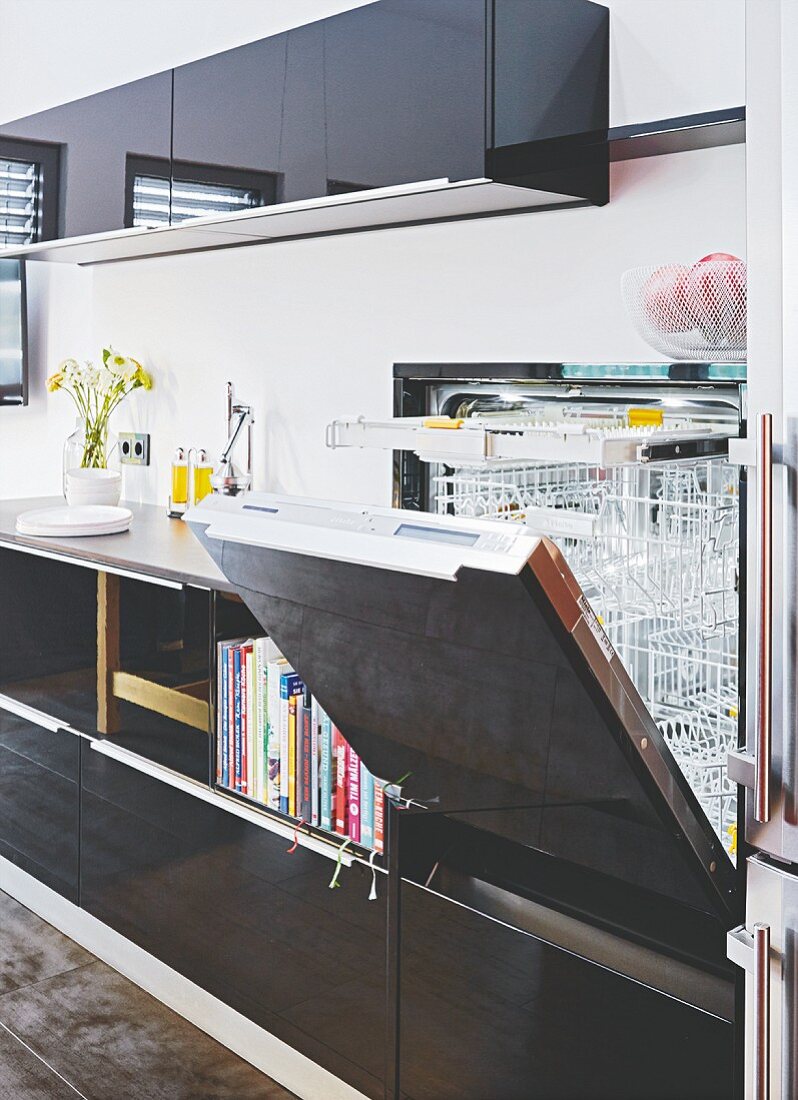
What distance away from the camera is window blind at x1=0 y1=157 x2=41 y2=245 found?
3.03 metres

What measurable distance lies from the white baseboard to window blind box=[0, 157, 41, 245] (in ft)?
5.54

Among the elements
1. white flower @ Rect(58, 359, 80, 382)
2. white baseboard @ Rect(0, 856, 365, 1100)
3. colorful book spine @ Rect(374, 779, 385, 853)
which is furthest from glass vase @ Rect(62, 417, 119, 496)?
colorful book spine @ Rect(374, 779, 385, 853)

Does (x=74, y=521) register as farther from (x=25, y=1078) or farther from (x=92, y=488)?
(x=25, y=1078)

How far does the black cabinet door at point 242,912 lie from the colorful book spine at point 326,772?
0.08 m

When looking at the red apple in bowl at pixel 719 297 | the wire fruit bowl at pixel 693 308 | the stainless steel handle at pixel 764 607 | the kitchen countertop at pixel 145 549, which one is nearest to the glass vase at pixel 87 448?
the kitchen countertop at pixel 145 549

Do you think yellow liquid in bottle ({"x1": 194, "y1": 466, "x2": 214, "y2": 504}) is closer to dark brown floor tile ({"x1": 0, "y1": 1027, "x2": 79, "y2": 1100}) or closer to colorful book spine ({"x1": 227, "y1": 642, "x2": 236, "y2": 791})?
colorful book spine ({"x1": 227, "y1": 642, "x2": 236, "y2": 791})

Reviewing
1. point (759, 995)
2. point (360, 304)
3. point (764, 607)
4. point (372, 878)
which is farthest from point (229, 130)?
point (759, 995)

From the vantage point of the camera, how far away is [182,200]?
8.39 feet

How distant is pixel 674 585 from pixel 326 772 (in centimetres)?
71

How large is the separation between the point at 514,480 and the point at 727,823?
749 mm

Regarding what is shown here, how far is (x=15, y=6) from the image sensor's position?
12.1 feet

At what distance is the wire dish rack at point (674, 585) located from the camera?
1838mm

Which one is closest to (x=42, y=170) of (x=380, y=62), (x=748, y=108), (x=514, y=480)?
(x=380, y=62)

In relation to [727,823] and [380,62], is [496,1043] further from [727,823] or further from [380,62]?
[380,62]
